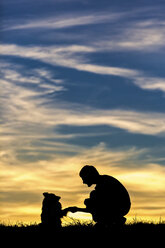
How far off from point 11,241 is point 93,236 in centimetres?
269

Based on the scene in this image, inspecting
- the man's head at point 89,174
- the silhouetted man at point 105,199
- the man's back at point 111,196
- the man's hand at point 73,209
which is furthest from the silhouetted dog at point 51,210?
the man's back at point 111,196

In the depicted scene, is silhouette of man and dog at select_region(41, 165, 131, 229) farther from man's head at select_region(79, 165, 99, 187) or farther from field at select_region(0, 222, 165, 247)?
field at select_region(0, 222, 165, 247)

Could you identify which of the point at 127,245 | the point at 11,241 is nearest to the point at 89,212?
the point at 127,245

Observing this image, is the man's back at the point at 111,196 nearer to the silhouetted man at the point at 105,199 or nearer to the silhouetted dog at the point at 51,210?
the silhouetted man at the point at 105,199

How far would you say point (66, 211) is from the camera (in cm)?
1627

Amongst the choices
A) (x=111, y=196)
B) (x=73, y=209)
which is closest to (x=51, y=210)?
(x=73, y=209)

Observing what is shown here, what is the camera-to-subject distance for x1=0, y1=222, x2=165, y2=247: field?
15898mm

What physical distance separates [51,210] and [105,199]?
165 centimetres

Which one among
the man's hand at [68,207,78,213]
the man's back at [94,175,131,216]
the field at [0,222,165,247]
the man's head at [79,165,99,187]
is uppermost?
the man's head at [79,165,99,187]

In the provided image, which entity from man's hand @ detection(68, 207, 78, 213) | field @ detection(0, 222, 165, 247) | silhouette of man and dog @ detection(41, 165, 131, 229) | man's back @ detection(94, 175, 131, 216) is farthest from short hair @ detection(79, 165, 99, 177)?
field @ detection(0, 222, 165, 247)

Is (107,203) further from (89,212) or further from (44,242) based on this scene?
(44,242)

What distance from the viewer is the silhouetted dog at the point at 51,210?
1616 cm

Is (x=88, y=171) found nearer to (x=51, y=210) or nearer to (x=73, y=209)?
(x=73, y=209)

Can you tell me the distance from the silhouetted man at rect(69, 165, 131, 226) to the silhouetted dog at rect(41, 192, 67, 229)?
0.37m
